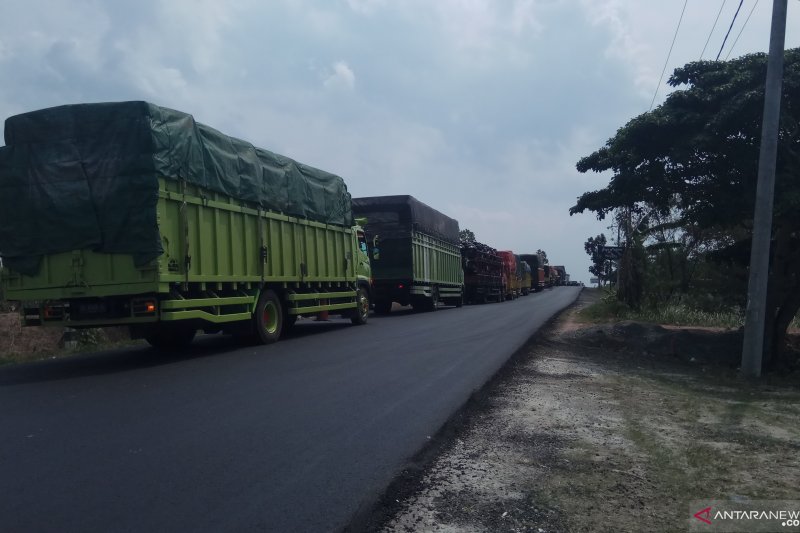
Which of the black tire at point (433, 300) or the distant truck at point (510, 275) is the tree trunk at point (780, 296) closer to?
the black tire at point (433, 300)

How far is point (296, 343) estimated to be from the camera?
48.1 ft

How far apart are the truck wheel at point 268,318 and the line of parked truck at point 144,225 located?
0.02 meters

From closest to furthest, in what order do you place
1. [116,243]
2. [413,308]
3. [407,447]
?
[407,447] < [116,243] < [413,308]

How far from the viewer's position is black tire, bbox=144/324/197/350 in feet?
42.9

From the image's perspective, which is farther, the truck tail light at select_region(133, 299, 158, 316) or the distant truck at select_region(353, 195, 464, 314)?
the distant truck at select_region(353, 195, 464, 314)

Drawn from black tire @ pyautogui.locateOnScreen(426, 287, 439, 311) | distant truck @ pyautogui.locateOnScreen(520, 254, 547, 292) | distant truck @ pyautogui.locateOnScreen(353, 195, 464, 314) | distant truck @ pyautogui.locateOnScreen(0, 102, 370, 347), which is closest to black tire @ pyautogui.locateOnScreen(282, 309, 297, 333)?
distant truck @ pyautogui.locateOnScreen(0, 102, 370, 347)

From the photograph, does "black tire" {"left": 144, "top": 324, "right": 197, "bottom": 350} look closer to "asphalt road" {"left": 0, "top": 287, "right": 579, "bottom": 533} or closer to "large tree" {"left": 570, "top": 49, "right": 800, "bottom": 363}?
"asphalt road" {"left": 0, "top": 287, "right": 579, "bottom": 533}

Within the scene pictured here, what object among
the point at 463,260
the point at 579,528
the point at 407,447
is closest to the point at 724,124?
the point at 407,447

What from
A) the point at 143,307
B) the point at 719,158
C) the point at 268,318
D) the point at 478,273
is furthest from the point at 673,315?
the point at 478,273

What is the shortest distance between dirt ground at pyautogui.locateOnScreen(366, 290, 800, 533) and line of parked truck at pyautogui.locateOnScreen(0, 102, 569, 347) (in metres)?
5.49

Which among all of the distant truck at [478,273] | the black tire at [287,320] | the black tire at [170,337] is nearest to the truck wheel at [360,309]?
the black tire at [287,320]

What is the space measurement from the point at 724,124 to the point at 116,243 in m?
11.2

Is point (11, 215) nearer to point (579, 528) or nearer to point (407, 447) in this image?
point (407, 447)

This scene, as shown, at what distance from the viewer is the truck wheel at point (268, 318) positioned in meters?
14.1
